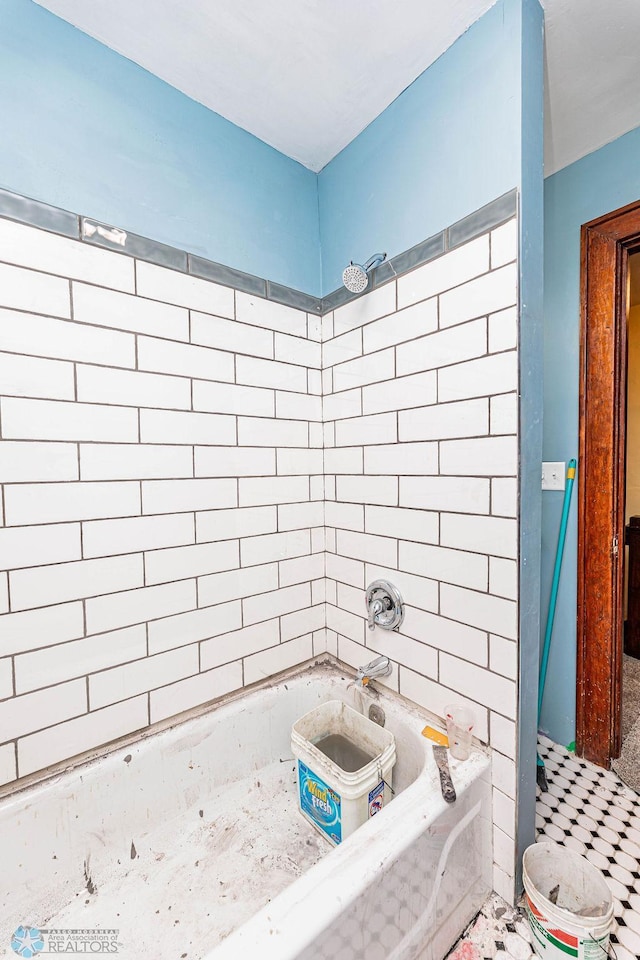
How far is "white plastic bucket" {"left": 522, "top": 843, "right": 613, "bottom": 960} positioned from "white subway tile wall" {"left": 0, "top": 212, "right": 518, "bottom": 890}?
9cm

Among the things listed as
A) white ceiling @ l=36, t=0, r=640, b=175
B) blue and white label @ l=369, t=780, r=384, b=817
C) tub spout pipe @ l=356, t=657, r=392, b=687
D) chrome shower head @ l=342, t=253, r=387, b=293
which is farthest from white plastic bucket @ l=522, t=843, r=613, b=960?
white ceiling @ l=36, t=0, r=640, b=175

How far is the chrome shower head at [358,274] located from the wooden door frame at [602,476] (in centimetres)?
82

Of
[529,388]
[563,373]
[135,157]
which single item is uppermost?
[135,157]

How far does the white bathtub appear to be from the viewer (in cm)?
73

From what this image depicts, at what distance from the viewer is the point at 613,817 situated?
124 centimetres

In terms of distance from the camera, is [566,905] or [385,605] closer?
[566,905]

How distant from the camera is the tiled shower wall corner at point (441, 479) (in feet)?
3.22

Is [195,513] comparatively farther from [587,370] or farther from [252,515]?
[587,370]

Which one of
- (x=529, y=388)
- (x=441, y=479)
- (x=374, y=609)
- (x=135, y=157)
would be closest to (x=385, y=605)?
(x=374, y=609)

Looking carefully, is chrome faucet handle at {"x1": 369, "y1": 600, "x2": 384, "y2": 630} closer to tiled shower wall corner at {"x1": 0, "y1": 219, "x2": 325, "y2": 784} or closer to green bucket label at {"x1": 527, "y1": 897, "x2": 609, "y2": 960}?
tiled shower wall corner at {"x1": 0, "y1": 219, "x2": 325, "y2": 784}

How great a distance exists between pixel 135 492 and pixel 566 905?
1479 millimetres

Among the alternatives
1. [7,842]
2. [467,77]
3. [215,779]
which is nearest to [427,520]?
[215,779]

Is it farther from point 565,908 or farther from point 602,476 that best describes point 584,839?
point 602,476

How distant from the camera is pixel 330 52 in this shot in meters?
1.06
